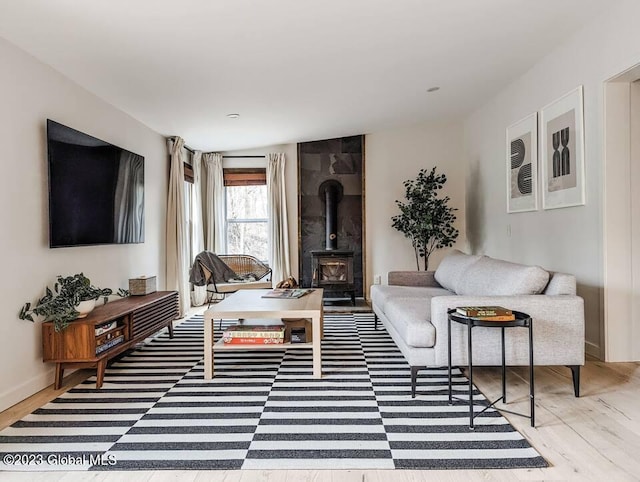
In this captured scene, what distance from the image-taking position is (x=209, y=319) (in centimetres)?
306

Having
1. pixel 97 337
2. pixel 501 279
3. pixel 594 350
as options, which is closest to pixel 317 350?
pixel 501 279

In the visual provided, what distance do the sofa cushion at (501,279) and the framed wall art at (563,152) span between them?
2.85 ft

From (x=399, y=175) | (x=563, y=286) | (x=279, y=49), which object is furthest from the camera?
(x=399, y=175)

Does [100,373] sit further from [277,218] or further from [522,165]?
[522,165]

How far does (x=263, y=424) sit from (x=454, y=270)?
245 centimetres

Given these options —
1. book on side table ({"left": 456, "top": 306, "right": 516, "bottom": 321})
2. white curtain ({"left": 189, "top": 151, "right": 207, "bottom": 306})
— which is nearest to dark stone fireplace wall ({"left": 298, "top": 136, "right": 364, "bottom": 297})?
white curtain ({"left": 189, "top": 151, "right": 207, "bottom": 306})

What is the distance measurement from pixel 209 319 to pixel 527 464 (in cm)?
204

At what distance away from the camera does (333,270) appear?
6.09m

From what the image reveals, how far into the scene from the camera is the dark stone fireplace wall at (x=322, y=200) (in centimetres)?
662

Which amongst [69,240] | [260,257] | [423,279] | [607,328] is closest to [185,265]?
[260,257]

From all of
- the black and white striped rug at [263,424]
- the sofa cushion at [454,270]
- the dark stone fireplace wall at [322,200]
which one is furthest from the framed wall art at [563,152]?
the dark stone fireplace wall at [322,200]

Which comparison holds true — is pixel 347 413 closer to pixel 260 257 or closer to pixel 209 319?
pixel 209 319

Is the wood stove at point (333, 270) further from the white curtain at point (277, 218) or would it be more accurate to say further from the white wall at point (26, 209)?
the white wall at point (26, 209)

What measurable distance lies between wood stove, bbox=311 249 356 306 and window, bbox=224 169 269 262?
3.42ft
